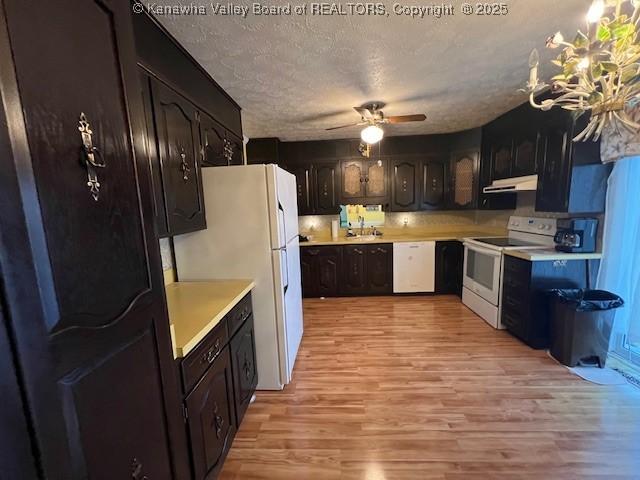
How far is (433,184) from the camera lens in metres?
4.25

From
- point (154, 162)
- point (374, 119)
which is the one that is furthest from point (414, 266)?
point (154, 162)

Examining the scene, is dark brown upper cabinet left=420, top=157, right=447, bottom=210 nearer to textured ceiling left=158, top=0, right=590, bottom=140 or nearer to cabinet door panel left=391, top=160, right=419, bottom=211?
cabinet door panel left=391, top=160, right=419, bottom=211

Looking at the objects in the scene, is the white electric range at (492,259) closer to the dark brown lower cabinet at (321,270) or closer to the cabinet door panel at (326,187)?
the dark brown lower cabinet at (321,270)

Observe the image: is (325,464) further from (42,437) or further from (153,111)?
(153,111)

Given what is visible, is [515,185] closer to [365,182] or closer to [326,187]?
[365,182]

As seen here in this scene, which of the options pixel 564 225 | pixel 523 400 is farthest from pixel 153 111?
pixel 564 225

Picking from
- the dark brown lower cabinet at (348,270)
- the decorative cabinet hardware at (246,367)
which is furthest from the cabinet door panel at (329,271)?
the decorative cabinet hardware at (246,367)

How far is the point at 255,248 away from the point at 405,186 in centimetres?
300

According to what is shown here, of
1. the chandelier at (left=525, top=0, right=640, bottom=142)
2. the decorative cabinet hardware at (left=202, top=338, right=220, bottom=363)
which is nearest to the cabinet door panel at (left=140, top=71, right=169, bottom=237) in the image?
the decorative cabinet hardware at (left=202, top=338, right=220, bottom=363)

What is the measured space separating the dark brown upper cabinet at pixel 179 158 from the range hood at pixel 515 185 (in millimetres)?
3146

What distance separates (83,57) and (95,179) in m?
0.29

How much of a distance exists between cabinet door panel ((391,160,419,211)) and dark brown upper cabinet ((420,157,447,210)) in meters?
0.10

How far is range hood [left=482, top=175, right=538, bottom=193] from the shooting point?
2861 millimetres

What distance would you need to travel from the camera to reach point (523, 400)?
78.5 inches
